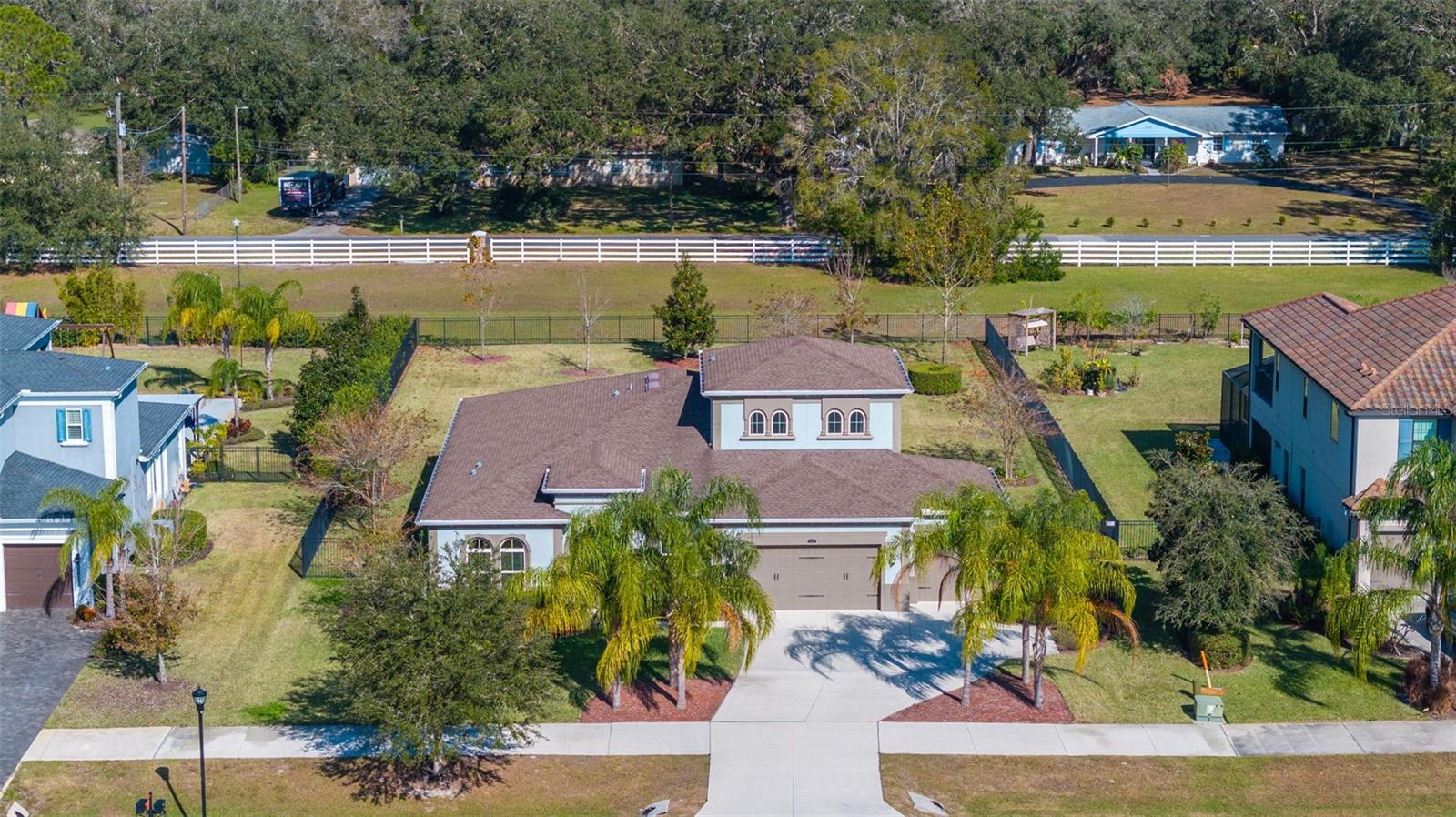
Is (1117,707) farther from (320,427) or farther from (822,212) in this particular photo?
(822,212)

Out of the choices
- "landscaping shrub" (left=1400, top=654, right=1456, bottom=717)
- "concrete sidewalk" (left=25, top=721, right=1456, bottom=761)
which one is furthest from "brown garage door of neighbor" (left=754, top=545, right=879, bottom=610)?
"landscaping shrub" (left=1400, top=654, right=1456, bottom=717)

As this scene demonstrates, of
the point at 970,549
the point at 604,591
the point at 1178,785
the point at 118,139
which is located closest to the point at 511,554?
the point at 604,591

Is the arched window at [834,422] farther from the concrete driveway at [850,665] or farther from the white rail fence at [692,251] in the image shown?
the white rail fence at [692,251]

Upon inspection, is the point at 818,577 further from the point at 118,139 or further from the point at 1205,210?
the point at 118,139

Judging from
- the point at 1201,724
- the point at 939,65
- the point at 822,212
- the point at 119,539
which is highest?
the point at 939,65

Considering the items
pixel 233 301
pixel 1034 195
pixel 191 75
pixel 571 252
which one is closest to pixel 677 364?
pixel 233 301

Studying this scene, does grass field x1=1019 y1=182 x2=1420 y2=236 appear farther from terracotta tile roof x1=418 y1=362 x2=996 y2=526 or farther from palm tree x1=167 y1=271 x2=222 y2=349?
terracotta tile roof x1=418 y1=362 x2=996 y2=526
